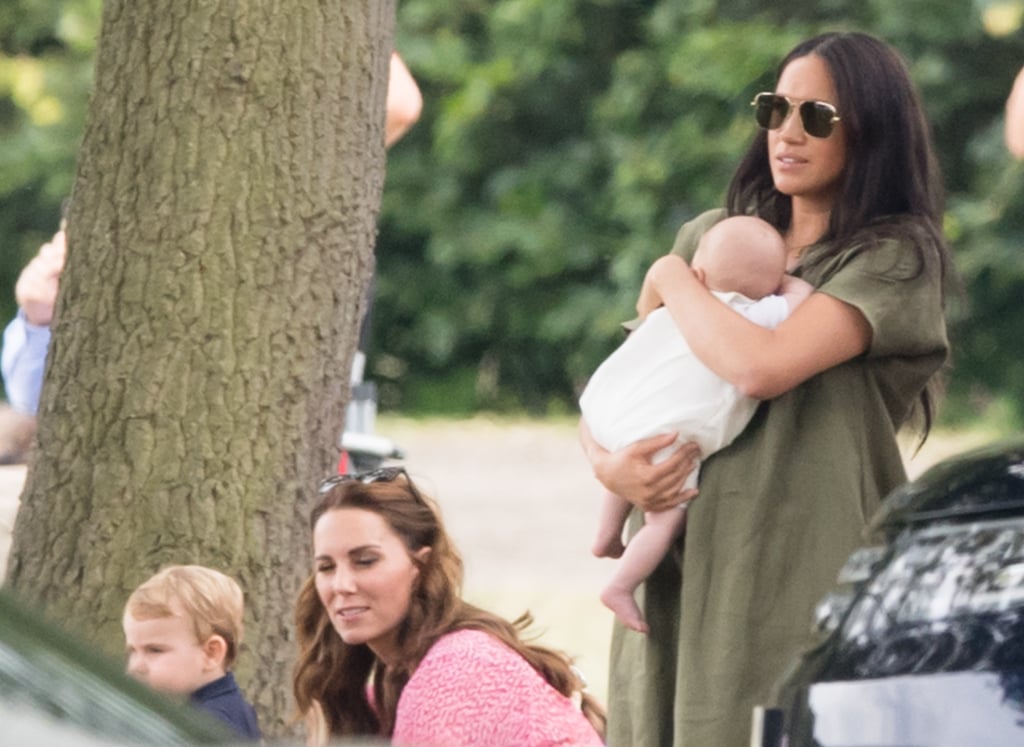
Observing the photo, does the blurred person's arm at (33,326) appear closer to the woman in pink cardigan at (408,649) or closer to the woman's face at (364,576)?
the woman in pink cardigan at (408,649)

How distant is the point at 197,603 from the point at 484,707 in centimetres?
75

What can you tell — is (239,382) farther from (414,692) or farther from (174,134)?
(414,692)

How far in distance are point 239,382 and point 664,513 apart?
1.21 meters

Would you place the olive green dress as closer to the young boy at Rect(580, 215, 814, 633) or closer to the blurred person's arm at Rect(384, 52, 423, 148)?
the young boy at Rect(580, 215, 814, 633)

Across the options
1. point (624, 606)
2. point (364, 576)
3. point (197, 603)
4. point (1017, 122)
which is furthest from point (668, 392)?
point (1017, 122)

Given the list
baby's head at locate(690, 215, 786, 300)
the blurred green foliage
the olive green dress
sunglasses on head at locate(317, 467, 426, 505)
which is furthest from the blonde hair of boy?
the blurred green foliage

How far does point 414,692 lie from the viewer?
173 inches

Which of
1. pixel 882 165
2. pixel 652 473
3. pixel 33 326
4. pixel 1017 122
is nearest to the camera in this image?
pixel 652 473

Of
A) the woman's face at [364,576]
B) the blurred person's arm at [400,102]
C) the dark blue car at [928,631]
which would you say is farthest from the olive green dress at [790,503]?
the blurred person's arm at [400,102]

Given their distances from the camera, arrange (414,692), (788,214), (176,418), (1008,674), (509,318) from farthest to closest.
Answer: (509,318) → (176,418) → (788,214) → (414,692) → (1008,674)

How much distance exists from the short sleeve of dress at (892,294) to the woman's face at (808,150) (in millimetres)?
180

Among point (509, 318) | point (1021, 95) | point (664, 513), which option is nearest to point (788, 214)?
point (664, 513)

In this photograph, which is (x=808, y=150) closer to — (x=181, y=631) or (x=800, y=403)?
(x=800, y=403)

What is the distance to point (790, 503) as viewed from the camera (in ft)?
→ 14.8
